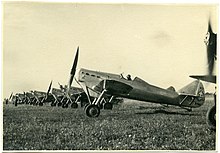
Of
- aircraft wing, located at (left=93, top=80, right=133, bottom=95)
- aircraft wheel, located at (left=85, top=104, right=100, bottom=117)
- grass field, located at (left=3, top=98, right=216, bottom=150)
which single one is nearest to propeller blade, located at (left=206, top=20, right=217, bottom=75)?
grass field, located at (left=3, top=98, right=216, bottom=150)

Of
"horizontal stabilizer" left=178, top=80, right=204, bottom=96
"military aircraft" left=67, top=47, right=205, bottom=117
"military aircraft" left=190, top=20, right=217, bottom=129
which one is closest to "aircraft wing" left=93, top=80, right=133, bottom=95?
"military aircraft" left=67, top=47, right=205, bottom=117

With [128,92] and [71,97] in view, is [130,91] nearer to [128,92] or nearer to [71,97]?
[128,92]

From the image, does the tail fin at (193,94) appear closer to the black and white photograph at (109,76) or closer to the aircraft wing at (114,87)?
the black and white photograph at (109,76)

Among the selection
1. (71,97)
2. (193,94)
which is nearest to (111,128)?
(71,97)

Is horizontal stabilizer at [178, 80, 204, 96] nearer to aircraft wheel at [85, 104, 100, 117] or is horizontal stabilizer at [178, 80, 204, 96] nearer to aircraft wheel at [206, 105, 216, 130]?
aircraft wheel at [206, 105, 216, 130]

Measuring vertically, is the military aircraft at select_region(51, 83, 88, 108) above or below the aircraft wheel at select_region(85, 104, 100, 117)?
above

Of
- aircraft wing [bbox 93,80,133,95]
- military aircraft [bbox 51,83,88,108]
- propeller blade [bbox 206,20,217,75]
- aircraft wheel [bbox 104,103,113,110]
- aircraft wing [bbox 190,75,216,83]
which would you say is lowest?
aircraft wheel [bbox 104,103,113,110]

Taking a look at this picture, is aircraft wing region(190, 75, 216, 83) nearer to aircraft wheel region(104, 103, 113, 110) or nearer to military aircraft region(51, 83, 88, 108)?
aircraft wheel region(104, 103, 113, 110)

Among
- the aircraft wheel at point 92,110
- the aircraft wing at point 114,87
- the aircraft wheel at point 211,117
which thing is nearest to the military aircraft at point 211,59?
the aircraft wheel at point 211,117
